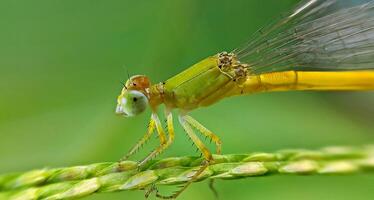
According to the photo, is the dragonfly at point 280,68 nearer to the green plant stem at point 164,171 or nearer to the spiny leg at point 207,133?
the spiny leg at point 207,133

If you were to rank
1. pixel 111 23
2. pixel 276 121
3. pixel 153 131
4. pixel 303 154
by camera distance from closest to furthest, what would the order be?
pixel 303 154 < pixel 153 131 < pixel 276 121 < pixel 111 23

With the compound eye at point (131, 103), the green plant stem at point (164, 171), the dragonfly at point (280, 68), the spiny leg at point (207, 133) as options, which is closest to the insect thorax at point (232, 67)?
the dragonfly at point (280, 68)

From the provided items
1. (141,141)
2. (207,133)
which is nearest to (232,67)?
(207,133)

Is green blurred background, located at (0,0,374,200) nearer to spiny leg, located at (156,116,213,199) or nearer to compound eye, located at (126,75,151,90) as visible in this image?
spiny leg, located at (156,116,213,199)

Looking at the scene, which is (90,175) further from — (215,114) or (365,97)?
(365,97)

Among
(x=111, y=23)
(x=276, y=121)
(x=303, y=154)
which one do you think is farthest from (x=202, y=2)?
(x=303, y=154)

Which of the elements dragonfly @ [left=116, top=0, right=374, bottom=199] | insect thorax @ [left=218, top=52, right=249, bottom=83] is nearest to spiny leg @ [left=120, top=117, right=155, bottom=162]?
dragonfly @ [left=116, top=0, right=374, bottom=199]
